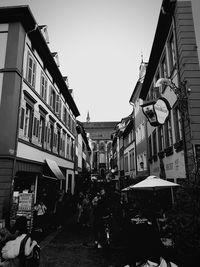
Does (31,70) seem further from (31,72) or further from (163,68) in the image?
(163,68)

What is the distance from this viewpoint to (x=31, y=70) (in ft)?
40.1

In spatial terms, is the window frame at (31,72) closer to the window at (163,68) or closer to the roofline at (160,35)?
the roofline at (160,35)

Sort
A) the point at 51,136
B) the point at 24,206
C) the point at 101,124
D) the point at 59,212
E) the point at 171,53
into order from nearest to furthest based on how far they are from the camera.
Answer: the point at 24,206 → the point at 171,53 → the point at 59,212 → the point at 51,136 → the point at 101,124

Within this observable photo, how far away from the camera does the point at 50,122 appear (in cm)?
1652

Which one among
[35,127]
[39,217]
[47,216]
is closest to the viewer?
[39,217]

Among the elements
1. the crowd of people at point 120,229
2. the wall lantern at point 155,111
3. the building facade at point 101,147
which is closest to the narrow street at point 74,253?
the crowd of people at point 120,229

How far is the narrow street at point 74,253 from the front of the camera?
614 cm

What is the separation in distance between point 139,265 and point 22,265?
6.47ft

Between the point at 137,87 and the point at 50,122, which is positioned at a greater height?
the point at 137,87

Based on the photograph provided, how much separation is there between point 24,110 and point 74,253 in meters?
7.39

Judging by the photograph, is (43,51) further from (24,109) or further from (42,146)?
(42,146)

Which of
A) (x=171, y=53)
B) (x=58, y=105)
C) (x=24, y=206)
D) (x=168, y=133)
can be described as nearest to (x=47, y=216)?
(x=24, y=206)

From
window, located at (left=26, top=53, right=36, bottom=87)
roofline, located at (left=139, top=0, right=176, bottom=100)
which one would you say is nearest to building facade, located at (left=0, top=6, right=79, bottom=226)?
window, located at (left=26, top=53, right=36, bottom=87)

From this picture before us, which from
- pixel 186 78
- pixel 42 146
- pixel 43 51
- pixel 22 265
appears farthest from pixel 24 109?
pixel 22 265
